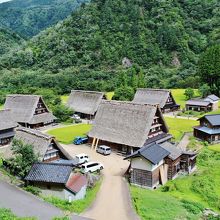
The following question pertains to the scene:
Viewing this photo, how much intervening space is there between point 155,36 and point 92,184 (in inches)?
3032

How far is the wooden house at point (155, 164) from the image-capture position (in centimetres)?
→ 2897

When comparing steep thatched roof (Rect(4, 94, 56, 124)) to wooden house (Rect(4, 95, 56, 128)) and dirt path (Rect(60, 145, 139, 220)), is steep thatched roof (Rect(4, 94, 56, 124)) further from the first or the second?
dirt path (Rect(60, 145, 139, 220))

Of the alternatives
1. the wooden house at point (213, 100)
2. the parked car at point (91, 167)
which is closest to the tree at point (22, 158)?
the parked car at point (91, 167)

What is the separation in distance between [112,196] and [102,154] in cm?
1118

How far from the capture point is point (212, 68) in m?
62.8

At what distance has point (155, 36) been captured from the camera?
9944 cm

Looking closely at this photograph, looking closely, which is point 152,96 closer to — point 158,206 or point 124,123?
point 124,123

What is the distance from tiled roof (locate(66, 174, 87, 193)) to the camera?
2466 centimetres

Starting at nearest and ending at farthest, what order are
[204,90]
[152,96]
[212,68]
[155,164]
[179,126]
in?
[155,164] < [179,126] < [152,96] < [204,90] < [212,68]

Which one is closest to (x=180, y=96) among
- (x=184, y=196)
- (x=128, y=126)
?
(x=128, y=126)

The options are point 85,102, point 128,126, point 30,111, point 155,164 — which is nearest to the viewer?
point 155,164

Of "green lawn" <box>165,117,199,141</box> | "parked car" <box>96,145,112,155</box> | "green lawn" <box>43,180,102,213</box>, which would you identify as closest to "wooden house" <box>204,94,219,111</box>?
"green lawn" <box>165,117,199,141</box>

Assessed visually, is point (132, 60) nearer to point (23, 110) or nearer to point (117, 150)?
point (23, 110)

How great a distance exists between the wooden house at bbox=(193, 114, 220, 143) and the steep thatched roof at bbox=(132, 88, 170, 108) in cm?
1255
